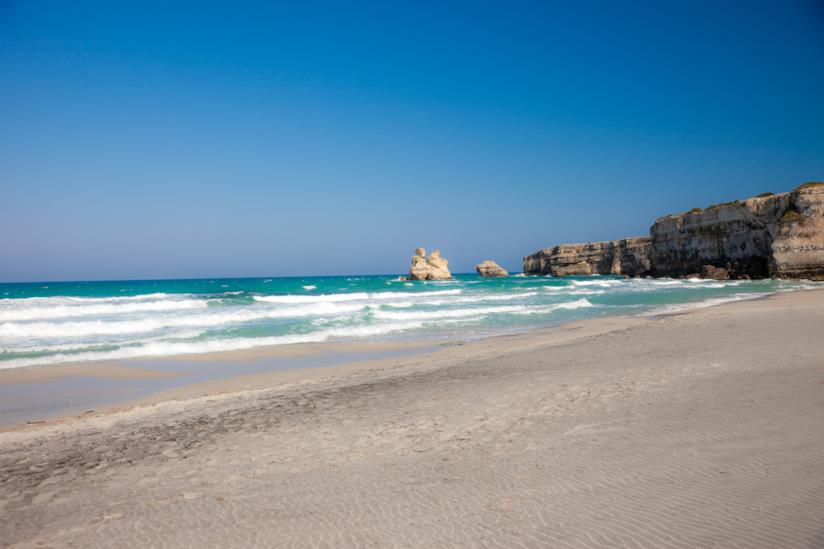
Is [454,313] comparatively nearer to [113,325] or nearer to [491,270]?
[113,325]

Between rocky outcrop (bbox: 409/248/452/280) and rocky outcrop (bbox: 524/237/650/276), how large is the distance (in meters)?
28.3

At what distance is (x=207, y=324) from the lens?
2220 centimetres

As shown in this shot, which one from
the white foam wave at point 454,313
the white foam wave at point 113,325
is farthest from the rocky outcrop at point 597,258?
the white foam wave at point 113,325

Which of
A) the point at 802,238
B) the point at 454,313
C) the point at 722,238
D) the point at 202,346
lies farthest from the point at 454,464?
the point at 722,238

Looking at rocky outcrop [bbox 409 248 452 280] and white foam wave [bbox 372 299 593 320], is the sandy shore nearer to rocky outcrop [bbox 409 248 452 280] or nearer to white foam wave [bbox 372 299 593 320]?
white foam wave [bbox 372 299 593 320]

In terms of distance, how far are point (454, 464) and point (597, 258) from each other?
103014 mm

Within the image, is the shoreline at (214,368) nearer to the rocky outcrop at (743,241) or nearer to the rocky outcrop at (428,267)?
the rocky outcrop at (743,241)

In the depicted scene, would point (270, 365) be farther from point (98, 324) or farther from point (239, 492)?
point (98, 324)

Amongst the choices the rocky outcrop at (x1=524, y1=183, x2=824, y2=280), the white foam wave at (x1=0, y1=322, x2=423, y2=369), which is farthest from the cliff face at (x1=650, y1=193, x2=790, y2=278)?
the white foam wave at (x1=0, y1=322, x2=423, y2=369)

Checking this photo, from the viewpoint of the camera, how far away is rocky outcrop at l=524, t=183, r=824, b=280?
45562 mm

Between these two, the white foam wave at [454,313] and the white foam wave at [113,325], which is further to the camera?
the white foam wave at [454,313]

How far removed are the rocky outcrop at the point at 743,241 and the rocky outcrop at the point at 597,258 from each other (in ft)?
1.17

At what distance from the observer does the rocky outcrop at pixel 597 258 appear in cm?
8538

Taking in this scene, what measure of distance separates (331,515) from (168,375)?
9504mm
